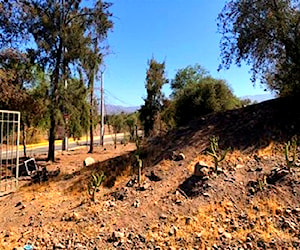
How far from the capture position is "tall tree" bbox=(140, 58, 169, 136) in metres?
20.7

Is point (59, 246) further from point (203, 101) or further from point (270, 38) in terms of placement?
point (203, 101)

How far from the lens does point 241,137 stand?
7656mm

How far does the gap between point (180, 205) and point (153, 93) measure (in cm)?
1565

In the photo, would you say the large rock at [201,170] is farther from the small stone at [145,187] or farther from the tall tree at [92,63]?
the tall tree at [92,63]

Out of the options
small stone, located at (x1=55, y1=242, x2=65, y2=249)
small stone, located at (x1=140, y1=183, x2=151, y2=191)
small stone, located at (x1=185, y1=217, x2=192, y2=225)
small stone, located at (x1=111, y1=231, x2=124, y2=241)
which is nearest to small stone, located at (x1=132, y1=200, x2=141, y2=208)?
small stone, located at (x1=140, y1=183, x2=151, y2=191)

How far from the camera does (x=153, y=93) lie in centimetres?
2083

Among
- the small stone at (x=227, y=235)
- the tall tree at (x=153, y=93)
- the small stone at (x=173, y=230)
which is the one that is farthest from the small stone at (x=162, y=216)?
the tall tree at (x=153, y=93)

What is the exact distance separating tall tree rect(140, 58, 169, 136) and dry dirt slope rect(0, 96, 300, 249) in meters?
12.8

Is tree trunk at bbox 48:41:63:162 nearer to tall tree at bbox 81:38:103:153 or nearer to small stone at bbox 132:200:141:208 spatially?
tall tree at bbox 81:38:103:153

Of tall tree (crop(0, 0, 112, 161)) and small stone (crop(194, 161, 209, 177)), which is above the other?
tall tree (crop(0, 0, 112, 161))

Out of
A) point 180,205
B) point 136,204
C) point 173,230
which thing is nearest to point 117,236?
point 173,230

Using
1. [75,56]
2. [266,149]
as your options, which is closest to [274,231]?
[266,149]

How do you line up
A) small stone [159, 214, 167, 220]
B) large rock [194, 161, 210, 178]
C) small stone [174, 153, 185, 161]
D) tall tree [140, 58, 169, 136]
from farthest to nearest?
tall tree [140, 58, 169, 136] < small stone [174, 153, 185, 161] < large rock [194, 161, 210, 178] < small stone [159, 214, 167, 220]

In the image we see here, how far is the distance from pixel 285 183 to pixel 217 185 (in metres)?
1.13
